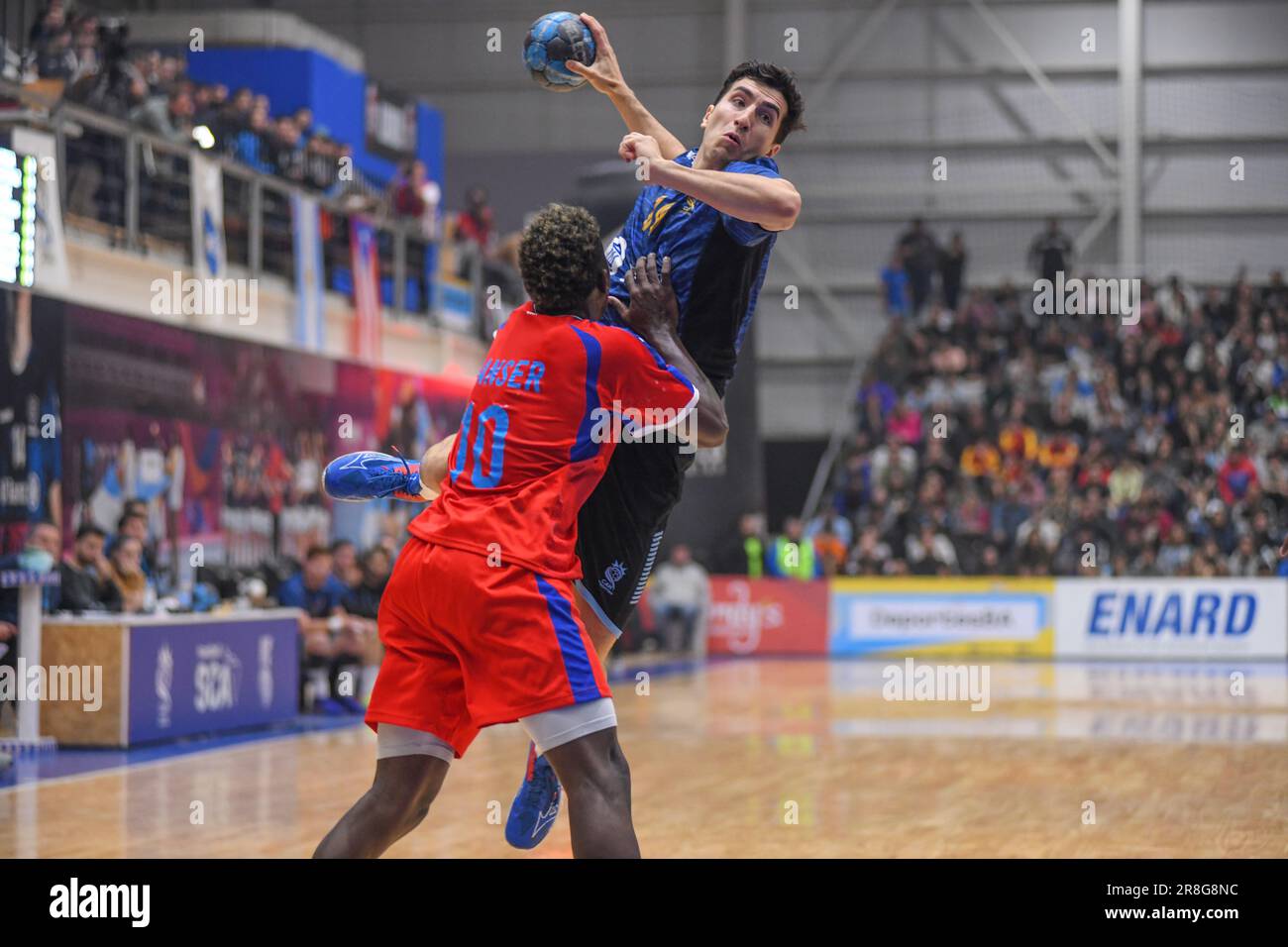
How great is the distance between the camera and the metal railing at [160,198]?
46.8 feet

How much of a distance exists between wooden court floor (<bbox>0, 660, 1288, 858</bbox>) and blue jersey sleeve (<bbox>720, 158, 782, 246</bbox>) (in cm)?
341

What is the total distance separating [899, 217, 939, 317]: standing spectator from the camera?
28.3 m

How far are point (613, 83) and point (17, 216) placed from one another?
324 inches

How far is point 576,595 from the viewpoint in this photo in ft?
16.5

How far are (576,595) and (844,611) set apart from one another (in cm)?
1903

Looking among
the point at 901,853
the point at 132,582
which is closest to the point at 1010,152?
the point at 132,582

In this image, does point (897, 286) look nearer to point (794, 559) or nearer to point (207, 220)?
point (794, 559)

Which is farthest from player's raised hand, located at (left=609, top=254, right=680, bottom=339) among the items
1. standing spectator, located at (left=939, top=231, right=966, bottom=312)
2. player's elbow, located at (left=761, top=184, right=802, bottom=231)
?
standing spectator, located at (left=939, top=231, right=966, bottom=312)

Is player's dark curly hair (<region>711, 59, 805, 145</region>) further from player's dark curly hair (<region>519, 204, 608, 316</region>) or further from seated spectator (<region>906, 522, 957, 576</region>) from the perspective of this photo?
seated spectator (<region>906, 522, 957, 576</region>)

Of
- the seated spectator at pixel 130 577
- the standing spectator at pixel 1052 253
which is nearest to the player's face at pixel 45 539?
the seated spectator at pixel 130 577

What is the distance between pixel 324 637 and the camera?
14.9 metres

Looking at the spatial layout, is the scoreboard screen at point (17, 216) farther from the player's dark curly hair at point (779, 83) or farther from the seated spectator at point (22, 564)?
the player's dark curly hair at point (779, 83)

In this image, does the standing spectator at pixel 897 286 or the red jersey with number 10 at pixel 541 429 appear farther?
the standing spectator at pixel 897 286
